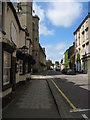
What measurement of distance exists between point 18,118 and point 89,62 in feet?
109

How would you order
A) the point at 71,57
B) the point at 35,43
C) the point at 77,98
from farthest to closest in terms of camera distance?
the point at 71,57, the point at 35,43, the point at 77,98

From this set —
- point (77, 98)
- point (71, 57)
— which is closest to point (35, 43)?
point (71, 57)

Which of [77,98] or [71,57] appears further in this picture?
[71,57]

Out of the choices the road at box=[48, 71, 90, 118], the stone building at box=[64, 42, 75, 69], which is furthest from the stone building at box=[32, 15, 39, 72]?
the road at box=[48, 71, 90, 118]

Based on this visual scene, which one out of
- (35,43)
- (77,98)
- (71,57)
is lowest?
(77,98)

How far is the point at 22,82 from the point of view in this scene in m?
15.2

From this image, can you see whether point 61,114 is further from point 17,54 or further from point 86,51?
point 86,51

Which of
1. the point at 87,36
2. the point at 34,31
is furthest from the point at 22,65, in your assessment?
the point at 34,31

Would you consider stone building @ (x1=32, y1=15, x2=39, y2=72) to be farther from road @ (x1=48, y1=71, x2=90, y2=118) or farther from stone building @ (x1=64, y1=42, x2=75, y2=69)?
road @ (x1=48, y1=71, x2=90, y2=118)

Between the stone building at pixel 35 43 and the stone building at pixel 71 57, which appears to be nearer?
the stone building at pixel 35 43

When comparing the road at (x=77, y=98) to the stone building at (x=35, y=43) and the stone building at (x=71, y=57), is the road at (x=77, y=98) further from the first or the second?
the stone building at (x=71, y=57)

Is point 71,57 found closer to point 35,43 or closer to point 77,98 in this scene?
point 35,43

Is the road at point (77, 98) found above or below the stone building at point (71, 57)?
below

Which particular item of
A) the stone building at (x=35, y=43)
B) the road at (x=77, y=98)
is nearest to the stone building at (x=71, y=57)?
the stone building at (x=35, y=43)
